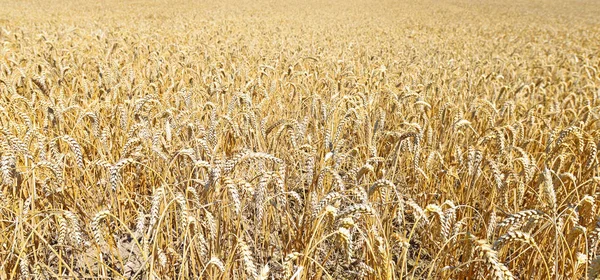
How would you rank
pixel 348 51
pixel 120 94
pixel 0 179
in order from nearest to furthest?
pixel 0 179 → pixel 120 94 → pixel 348 51

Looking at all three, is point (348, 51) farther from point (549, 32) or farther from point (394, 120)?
point (549, 32)

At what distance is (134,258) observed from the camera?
2152mm

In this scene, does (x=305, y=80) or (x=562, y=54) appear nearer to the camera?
(x=305, y=80)

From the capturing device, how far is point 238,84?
14.1 feet

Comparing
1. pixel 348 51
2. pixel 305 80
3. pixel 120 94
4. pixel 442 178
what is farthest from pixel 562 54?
pixel 120 94

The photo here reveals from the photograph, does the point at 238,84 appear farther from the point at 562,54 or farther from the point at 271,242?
the point at 562,54

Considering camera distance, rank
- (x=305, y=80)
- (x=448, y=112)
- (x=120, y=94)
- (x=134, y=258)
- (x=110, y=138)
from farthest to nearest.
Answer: (x=305, y=80), (x=120, y=94), (x=448, y=112), (x=110, y=138), (x=134, y=258)

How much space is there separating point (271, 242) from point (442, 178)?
1.00 metres

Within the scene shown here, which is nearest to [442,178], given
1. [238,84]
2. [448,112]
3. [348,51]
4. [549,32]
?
[448,112]

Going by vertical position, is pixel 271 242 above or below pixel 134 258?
above

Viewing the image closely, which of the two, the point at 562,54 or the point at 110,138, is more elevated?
the point at 110,138

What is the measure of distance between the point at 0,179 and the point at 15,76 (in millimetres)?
2287

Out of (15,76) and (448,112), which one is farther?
(15,76)

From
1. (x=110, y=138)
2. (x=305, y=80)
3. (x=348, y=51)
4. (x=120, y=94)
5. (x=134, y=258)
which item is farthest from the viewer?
(x=348, y=51)
